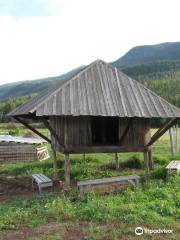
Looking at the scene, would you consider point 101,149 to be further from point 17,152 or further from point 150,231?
point 17,152

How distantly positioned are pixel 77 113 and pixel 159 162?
709 centimetres

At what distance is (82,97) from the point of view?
49.2 feet

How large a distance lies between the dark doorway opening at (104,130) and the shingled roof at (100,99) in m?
1.98

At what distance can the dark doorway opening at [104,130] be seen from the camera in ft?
58.9

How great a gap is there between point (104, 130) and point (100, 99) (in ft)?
Result: 11.3

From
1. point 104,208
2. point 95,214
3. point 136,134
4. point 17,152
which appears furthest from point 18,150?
point 95,214

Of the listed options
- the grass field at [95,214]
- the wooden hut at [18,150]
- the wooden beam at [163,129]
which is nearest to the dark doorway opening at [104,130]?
the wooden beam at [163,129]

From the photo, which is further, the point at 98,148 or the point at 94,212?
the point at 98,148

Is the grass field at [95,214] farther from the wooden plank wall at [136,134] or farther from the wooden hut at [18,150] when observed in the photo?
the wooden hut at [18,150]

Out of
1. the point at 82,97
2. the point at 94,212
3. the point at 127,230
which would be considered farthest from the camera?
the point at 82,97

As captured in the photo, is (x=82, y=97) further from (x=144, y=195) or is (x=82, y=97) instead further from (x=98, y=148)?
(x=144, y=195)

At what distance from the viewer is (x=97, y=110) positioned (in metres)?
14.3

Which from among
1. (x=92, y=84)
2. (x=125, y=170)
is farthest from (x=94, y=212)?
(x=125, y=170)

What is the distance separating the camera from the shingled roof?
14.3 metres
